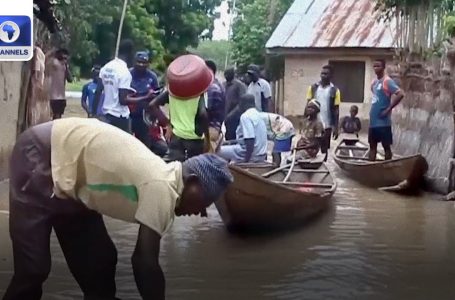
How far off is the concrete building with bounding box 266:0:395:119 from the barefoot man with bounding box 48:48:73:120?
1260 centimetres

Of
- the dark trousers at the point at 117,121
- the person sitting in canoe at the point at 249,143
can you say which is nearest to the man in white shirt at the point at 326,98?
the person sitting in canoe at the point at 249,143

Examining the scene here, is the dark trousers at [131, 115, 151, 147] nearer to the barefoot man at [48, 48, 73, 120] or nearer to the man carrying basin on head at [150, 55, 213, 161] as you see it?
the man carrying basin on head at [150, 55, 213, 161]

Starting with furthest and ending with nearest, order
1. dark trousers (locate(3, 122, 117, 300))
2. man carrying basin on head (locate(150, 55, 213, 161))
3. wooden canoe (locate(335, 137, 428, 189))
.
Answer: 1. wooden canoe (locate(335, 137, 428, 189))
2. man carrying basin on head (locate(150, 55, 213, 161))
3. dark trousers (locate(3, 122, 117, 300))

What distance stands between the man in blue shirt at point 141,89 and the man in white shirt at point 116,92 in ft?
0.41

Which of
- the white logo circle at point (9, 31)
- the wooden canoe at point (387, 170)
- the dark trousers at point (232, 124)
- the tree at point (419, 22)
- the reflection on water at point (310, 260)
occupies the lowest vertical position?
the reflection on water at point (310, 260)

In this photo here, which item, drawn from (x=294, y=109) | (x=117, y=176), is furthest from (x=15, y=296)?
(x=294, y=109)

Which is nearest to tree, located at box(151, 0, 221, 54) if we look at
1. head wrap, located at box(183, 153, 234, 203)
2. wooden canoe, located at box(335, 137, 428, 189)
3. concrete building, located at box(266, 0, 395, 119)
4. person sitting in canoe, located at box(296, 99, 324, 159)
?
concrete building, located at box(266, 0, 395, 119)

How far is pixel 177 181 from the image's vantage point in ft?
14.6

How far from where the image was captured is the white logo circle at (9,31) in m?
10.4

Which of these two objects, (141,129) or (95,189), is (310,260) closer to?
(95,189)

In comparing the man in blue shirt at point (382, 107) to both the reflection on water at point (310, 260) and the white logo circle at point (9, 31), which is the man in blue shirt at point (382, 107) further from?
the white logo circle at point (9, 31)

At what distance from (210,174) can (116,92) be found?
24.2ft

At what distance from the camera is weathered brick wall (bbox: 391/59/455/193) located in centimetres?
1262

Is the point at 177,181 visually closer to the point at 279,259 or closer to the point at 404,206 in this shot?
the point at 279,259
